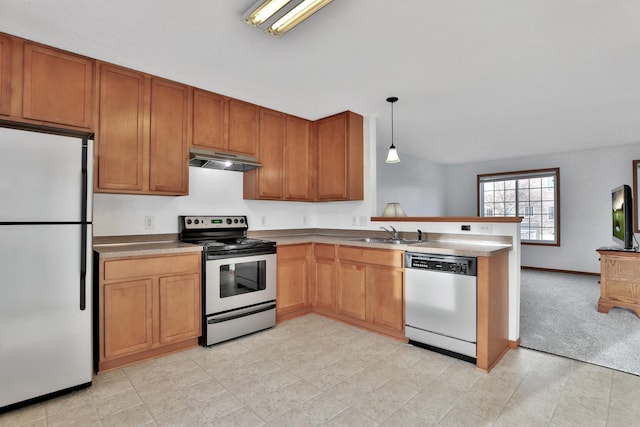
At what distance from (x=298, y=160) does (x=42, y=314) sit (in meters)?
2.89

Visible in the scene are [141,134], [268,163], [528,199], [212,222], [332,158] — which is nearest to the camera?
[141,134]

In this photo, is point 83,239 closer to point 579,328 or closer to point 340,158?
point 340,158

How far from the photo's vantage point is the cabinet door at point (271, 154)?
3738 millimetres

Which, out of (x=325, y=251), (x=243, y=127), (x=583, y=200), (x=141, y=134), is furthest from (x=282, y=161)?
(x=583, y=200)

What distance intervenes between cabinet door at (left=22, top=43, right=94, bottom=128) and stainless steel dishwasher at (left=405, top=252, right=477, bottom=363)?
3002 millimetres

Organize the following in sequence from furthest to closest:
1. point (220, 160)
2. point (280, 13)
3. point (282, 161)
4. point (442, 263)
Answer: point (282, 161) < point (220, 160) < point (442, 263) < point (280, 13)

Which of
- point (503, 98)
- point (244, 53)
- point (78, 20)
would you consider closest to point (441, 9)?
point (244, 53)

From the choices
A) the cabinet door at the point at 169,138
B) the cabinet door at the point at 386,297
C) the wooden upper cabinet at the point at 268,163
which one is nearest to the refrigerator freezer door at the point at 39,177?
the cabinet door at the point at 169,138

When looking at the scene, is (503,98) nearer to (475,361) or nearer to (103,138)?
(475,361)

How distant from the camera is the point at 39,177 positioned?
2006 mm

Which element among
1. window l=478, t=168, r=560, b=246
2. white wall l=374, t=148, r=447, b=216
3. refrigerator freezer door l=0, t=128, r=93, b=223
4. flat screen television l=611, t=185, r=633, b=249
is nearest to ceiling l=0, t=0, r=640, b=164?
refrigerator freezer door l=0, t=128, r=93, b=223

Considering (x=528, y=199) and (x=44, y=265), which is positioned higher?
(x=528, y=199)

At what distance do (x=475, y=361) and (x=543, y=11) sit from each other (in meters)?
2.51

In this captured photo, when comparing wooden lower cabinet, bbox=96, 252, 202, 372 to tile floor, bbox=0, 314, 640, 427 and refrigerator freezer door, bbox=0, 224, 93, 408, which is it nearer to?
tile floor, bbox=0, 314, 640, 427
